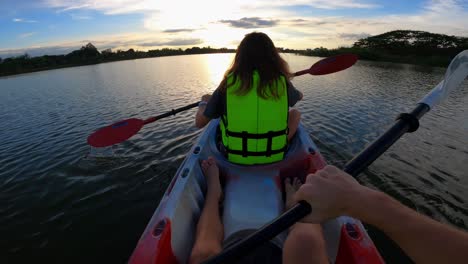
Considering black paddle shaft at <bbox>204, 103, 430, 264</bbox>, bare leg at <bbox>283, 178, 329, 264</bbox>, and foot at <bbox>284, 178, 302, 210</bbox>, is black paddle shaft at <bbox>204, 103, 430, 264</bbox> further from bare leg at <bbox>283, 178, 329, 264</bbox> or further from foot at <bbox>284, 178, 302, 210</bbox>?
foot at <bbox>284, 178, 302, 210</bbox>

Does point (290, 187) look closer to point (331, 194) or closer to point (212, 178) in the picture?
point (212, 178)

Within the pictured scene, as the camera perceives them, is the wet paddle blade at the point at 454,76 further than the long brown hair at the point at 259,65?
No

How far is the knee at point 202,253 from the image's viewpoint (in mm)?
1925

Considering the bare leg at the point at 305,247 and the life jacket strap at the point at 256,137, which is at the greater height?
the life jacket strap at the point at 256,137

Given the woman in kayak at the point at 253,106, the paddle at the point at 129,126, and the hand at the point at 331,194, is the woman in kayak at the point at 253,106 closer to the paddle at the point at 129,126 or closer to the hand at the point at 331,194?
the hand at the point at 331,194

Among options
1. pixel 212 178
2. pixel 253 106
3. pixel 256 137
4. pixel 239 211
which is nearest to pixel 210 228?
pixel 239 211

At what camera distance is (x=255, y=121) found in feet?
9.43

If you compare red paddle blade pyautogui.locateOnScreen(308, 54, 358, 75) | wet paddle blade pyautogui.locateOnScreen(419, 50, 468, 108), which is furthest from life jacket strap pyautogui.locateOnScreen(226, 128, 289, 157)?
red paddle blade pyautogui.locateOnScreen(308, 54, 358, 75)

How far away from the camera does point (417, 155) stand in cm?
597

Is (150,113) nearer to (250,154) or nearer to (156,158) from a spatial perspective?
(156,158)

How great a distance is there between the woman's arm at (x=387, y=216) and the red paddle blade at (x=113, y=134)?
14.7ft

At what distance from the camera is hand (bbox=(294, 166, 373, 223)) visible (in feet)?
3.17

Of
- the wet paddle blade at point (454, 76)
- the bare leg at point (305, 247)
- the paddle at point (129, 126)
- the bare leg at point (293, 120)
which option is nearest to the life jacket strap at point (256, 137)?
the bare leg at point (293, 120)

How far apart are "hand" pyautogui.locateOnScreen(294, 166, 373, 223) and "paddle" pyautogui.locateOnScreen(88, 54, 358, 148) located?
153 inches
